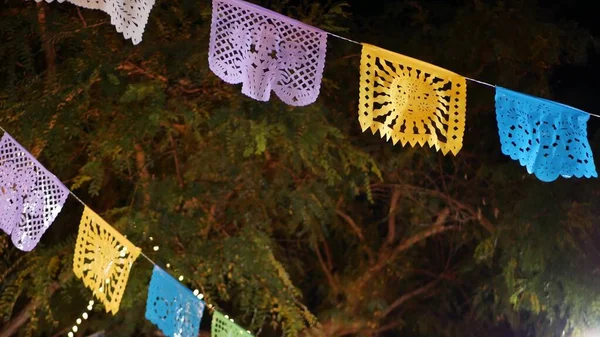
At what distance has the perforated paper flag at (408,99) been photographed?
4.33 ft

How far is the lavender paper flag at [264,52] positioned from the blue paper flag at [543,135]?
408 mm

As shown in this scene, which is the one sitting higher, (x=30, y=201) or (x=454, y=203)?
(x=30, y=201)

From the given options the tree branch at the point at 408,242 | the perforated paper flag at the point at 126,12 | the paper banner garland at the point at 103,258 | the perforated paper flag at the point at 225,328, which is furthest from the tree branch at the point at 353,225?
the perforated paper flag at the point at 126,12

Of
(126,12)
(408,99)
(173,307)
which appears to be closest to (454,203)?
(408,99)

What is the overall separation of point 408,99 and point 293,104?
245 mm

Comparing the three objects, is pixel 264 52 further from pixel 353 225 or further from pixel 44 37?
pixel 353 225

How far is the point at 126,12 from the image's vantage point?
1109mm

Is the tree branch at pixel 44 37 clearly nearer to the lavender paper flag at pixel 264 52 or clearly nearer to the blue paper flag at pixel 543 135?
the lavender paper flag at pixel 264 52

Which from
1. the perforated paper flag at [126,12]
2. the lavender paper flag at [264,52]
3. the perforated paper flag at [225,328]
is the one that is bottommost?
the perforated paper flag at [225,328]

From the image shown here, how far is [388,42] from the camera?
7.50 ft

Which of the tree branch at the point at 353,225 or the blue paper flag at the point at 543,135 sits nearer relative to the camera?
the blue paper flag at the point at 543,135

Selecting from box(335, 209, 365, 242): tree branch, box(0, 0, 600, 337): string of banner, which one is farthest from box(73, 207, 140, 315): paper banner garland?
box(335, 209, 365, 242): tree branch

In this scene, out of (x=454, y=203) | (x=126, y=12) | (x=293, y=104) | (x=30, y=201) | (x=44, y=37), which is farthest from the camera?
(x=454, y=203)

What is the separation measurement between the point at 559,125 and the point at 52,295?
1581 mm
